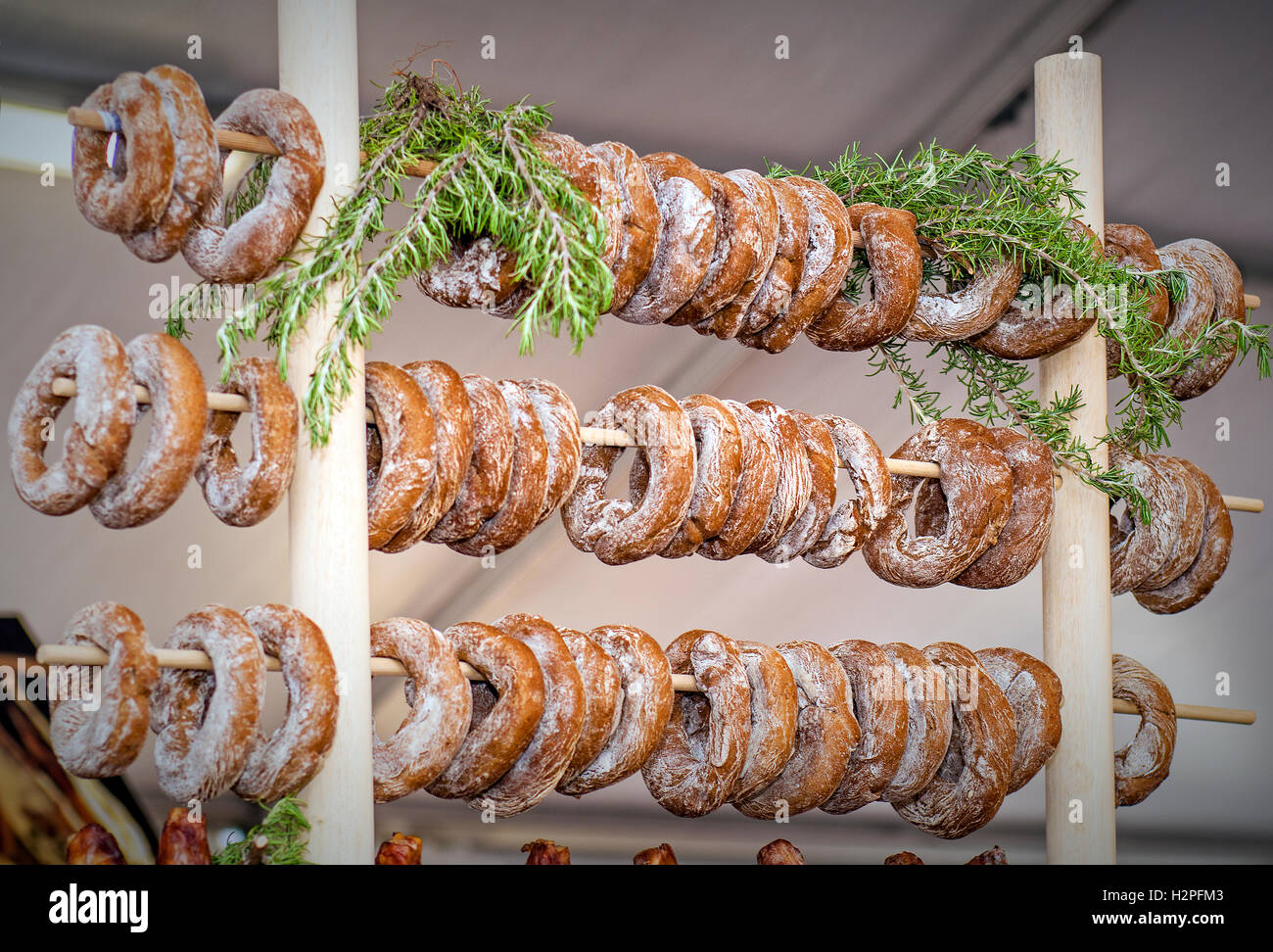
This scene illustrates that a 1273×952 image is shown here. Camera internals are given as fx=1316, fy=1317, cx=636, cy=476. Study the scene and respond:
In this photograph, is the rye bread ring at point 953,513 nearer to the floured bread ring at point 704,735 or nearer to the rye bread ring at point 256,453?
the floured bread ring at point 704,735

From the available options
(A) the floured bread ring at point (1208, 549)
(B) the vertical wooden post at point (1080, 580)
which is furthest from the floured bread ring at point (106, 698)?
(A) the floured bread ring at point (1208, 549)

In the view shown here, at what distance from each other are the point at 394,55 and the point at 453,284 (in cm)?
108

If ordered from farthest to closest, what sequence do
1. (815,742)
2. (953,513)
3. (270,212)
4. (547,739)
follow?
(953,513) < (815,742) < (547,739) < (270,212)

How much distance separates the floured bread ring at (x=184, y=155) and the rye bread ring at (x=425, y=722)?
505 millimetres

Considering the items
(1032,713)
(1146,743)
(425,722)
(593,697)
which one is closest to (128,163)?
(425,722)

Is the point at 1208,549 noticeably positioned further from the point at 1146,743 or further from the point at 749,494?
the point at 749,494

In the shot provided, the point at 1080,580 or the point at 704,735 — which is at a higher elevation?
the point at 1080,580

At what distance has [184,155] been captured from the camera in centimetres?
134

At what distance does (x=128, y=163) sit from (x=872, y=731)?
3.68 ft

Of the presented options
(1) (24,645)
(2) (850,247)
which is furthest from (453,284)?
(1) (24,645)

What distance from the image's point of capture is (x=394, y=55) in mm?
2426

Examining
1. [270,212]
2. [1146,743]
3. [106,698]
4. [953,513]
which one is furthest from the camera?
[1146,743]

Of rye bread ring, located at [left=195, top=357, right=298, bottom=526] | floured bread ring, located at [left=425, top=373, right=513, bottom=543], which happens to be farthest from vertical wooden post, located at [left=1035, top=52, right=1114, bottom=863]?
rye bread ring, located at [left=195, top=357, right=298, bottom=526]
